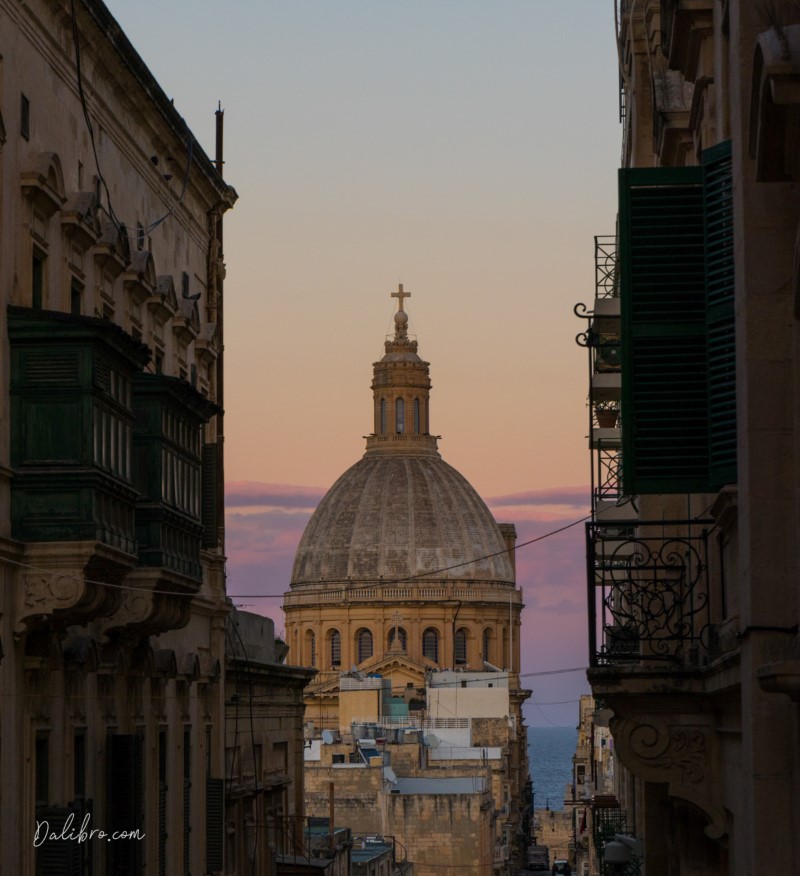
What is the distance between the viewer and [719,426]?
372 inches

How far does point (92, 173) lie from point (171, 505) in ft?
10.4

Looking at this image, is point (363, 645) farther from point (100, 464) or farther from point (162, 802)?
point (100, 464)

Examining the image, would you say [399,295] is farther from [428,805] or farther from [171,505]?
[171,505]

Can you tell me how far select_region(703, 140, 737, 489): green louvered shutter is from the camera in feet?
30.7

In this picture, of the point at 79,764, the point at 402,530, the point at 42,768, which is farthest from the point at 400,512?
the point at 42,768

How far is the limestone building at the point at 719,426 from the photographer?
26.2ft

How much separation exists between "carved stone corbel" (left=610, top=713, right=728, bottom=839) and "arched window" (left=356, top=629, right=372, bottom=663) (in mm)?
102394

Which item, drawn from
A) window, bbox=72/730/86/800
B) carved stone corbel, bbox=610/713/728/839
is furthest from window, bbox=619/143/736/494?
window, bbox=72/730/86/800

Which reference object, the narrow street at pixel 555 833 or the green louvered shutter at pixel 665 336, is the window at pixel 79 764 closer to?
the green louvered shutter at pixel 665 336

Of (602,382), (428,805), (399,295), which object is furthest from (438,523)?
(602,382)

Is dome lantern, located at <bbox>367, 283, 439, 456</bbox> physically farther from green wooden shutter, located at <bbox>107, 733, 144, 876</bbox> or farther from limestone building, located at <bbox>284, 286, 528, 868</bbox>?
green wooden shutter, located at <bbox>107, 733, 144, 876</bbox>

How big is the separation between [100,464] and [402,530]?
100968mm

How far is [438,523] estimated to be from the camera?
116 meters

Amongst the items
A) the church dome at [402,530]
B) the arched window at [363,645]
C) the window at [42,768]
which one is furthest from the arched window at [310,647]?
the window at [42,768]
